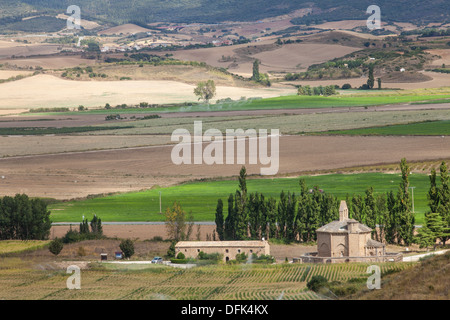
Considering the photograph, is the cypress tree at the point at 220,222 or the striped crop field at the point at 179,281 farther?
the cypress tree at the point at 220,222

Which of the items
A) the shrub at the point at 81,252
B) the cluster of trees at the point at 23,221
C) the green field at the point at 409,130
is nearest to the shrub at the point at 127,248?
the shrub at the point at 81,252

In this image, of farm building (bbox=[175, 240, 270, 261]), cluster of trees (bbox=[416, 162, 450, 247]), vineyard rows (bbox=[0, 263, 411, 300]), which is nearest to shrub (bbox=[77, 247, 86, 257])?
vineyard rows (bbox=[0, 263, 411, 300])

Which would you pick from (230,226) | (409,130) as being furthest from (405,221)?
(409,130)

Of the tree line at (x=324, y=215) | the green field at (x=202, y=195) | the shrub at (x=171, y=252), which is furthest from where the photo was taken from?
the green field at (x=202, y=195)

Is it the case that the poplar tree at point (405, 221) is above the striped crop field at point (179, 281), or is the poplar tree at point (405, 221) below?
above

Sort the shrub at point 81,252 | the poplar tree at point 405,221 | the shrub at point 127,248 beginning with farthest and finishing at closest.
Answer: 1. the shrub at point 81,252
2. the poplar tree at point 405,221
3. the shrub at point 127,248

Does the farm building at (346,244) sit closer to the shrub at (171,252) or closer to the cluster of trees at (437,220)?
the cluster of trees at (437,220)
